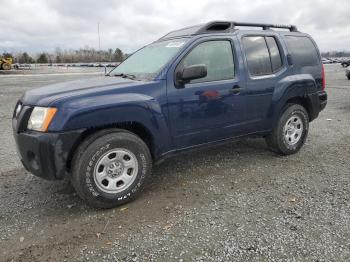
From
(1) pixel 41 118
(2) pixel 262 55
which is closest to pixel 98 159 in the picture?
(1) pixel 41 118

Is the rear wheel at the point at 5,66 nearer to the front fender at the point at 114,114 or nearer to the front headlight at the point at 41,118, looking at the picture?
the front headlight at the point at 41,118

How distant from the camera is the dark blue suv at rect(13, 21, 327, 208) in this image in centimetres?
329

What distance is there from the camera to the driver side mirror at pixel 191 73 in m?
3.73

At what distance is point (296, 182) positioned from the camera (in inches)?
165

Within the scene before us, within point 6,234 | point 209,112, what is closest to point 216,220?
point 209,112

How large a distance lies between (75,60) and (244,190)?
9583 centimetres

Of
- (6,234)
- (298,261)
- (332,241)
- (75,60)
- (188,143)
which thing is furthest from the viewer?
(75,60)

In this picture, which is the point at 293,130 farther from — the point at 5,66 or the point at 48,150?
the point at 5,66

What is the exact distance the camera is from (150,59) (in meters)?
4.35

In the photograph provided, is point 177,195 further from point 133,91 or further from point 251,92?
point 251,92

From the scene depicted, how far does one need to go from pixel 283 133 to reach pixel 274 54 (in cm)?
120

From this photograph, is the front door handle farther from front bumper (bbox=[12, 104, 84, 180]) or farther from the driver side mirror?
front bumper (bbox=[12, 104, 84, 180])

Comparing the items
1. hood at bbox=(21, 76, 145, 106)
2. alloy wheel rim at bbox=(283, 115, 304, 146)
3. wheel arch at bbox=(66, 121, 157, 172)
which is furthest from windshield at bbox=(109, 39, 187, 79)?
alloy wheel rim at bbox=(283, 115, 304, 146)

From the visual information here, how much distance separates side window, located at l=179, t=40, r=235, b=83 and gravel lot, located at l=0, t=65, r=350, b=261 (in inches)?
52.8
